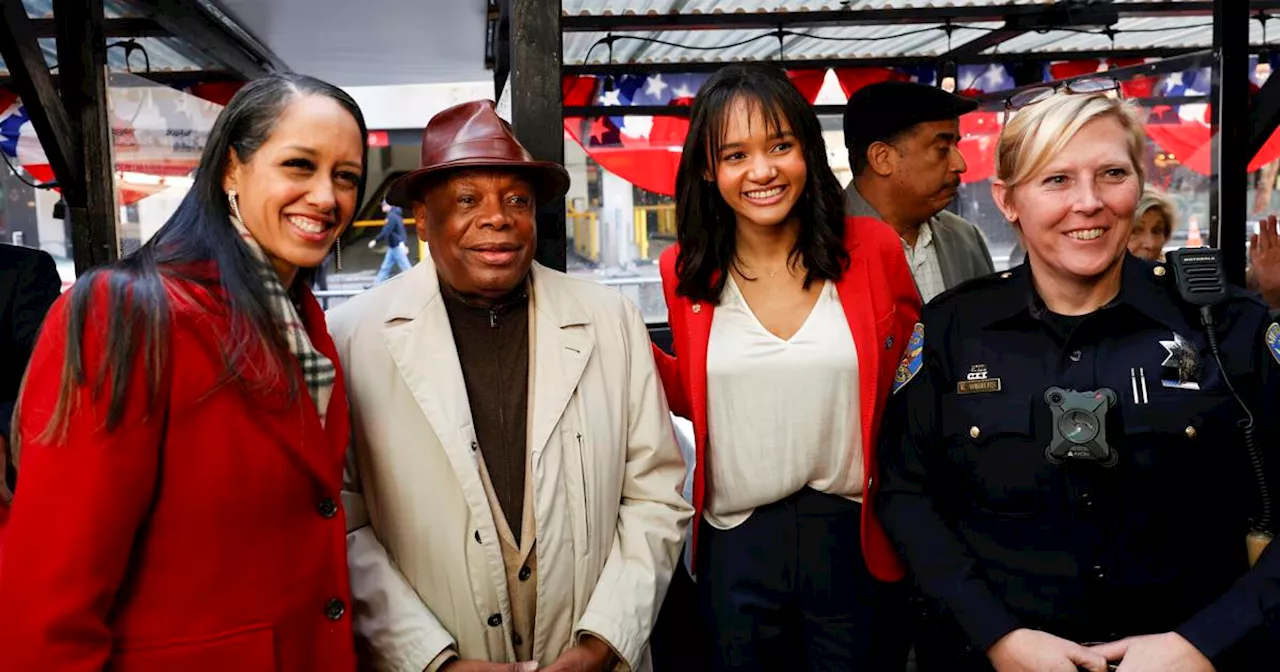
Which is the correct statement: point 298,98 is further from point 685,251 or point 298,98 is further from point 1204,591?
point 1204,591

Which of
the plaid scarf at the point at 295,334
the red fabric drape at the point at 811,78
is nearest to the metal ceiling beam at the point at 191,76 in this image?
the red fabric drape at the point at 811,78

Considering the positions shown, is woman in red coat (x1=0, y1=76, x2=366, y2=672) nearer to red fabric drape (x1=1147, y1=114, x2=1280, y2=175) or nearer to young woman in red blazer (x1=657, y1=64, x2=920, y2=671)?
young woman in red blazer (x1=657, y1=64, x2=920, y2=671)

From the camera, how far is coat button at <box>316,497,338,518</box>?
174cm

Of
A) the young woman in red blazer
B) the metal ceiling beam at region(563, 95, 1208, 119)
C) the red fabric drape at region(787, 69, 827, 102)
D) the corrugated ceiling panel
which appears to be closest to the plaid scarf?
the young woman in red blazer

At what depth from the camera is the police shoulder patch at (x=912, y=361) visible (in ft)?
6.89

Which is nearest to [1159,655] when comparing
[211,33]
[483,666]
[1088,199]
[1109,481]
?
[1109,481]

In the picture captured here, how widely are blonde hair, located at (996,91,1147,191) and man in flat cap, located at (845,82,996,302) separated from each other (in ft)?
4.57

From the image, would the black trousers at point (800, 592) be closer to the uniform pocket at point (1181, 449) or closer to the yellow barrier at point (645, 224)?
the uniform pocket at point (1181, 449)

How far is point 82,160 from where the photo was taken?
4.79 metres

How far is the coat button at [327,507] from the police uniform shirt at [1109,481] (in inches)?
45.8

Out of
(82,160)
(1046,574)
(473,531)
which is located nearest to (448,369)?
(473,531)

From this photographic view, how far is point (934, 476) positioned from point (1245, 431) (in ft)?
1.92

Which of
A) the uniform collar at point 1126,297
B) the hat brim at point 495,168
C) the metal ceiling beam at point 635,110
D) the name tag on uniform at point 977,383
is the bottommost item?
the name tag on uniform at point 977,383

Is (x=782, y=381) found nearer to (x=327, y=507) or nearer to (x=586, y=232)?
(x=327, y=507)
